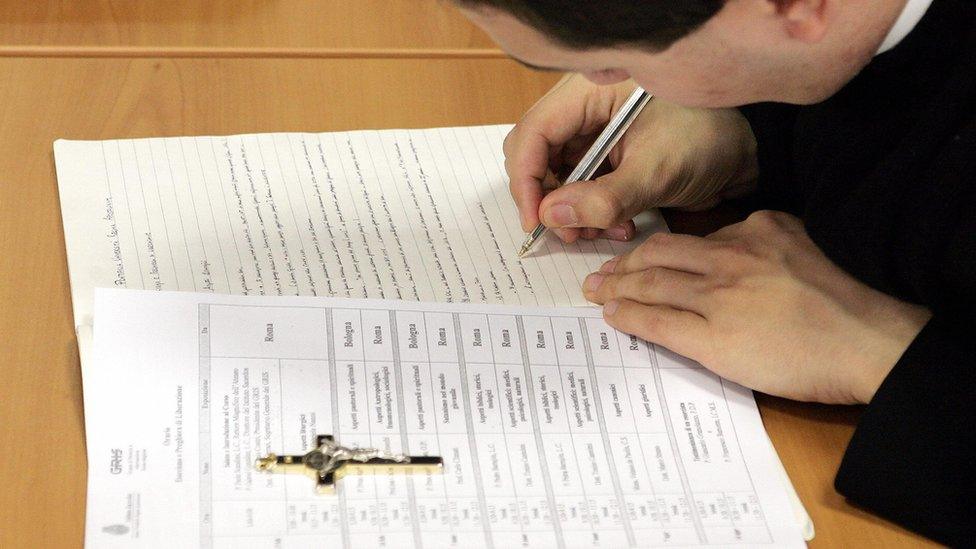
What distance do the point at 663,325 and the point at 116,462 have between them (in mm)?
393

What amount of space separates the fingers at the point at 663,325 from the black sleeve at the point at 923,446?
128 millimetres

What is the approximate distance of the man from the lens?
2.32 ft

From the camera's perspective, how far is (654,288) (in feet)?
2.91

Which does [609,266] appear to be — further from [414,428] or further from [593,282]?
[414,428]

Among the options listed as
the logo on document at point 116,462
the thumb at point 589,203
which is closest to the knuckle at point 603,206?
the thumb at point 589,203

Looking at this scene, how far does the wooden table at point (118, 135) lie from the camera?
0.74 metres

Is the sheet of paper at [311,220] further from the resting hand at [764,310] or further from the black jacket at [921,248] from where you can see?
the black jacket at [921,248]

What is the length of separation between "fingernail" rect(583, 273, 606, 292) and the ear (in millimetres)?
258

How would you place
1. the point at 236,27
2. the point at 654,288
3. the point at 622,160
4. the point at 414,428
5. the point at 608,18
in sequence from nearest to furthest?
the point at 608,18 < the point at 414,428 < the point at 654,288 < the point at 622,160 < the point at 236,27

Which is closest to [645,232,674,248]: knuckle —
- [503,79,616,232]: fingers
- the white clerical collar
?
[503,79,616,232]: fingers

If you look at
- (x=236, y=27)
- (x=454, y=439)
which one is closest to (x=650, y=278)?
(x=454, y=439)

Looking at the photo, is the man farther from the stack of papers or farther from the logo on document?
the logo on document

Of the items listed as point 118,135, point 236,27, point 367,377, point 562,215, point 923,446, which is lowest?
point 923,446

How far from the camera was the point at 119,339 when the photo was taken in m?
0.78
